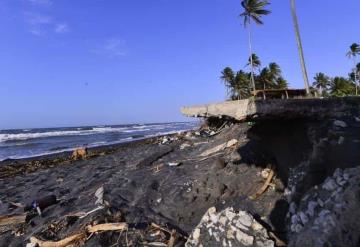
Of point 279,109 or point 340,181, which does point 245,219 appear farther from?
point 279,109

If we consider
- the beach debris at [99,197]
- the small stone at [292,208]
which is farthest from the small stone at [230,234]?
the beach debris at [99,197]

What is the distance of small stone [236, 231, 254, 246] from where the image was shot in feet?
14.1

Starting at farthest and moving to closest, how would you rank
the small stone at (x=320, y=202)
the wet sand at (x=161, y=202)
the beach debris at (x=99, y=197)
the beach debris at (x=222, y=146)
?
1. the beach debris at (x=222, y=146)
2. the beach debris at (x=99, y=197)
3. the wet sand at (x=161, y=202)
4. the small stone at (x=320, y=202)

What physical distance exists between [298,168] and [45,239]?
12.7 ft

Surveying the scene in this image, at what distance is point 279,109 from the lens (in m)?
4.91

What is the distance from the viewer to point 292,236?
13.7ft

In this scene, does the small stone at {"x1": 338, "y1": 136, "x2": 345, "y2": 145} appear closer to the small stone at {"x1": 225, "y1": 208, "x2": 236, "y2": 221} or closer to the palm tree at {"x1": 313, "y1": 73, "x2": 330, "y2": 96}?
the small stone at {"x1": 225, "y1": 208, "x2": 236, "y2": 221}

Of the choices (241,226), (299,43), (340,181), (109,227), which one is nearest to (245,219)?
(241,226)

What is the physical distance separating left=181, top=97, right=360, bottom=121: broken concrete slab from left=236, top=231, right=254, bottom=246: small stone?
4.46 feet

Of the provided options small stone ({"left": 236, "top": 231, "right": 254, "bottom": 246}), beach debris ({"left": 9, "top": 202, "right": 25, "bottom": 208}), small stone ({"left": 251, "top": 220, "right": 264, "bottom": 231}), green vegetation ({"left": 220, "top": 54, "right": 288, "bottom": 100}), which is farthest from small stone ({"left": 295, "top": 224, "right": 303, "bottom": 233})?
green vegetation ({"left": 220, "top": 54, "right": 288, "bottom": 100})

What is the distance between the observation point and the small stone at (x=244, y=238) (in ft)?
14.1

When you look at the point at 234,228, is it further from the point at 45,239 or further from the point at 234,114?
the point at 45,239

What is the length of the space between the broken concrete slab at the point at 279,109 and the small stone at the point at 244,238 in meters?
1.36

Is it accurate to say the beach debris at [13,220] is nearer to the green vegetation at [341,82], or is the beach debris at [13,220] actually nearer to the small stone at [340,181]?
the small stone at [340,181]
